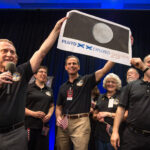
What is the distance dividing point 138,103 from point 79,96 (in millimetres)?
853

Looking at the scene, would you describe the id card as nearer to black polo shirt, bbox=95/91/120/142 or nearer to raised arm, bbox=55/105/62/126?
raised arm, bbox=55/105/62/126

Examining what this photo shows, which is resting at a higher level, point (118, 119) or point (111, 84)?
point (111, 84)

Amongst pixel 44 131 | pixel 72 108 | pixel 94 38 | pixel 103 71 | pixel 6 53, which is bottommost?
pixel 44 131

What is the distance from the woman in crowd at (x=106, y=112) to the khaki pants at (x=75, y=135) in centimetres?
22

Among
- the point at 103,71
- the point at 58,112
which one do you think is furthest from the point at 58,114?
the point at 103,71

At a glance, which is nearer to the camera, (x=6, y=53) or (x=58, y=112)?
(x=6, y=53)

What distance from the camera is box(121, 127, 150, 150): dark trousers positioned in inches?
70.3

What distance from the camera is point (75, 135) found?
2.40 m

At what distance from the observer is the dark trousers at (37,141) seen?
2.64 metres

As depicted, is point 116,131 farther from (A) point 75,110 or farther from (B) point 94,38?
(B) point 94,38

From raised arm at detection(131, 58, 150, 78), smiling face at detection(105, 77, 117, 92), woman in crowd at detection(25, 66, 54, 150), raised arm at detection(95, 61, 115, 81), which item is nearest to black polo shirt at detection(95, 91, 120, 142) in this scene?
smiling face at detection(105, 77, 117, 92)

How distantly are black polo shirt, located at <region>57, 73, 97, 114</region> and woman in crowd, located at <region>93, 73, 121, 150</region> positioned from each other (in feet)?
0.77

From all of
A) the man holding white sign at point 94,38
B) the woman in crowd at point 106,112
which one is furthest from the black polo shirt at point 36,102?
the man holding white sign at point 94,38

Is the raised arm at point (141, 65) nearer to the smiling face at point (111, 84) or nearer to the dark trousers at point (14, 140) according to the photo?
the smiling face at point (111, 84)
